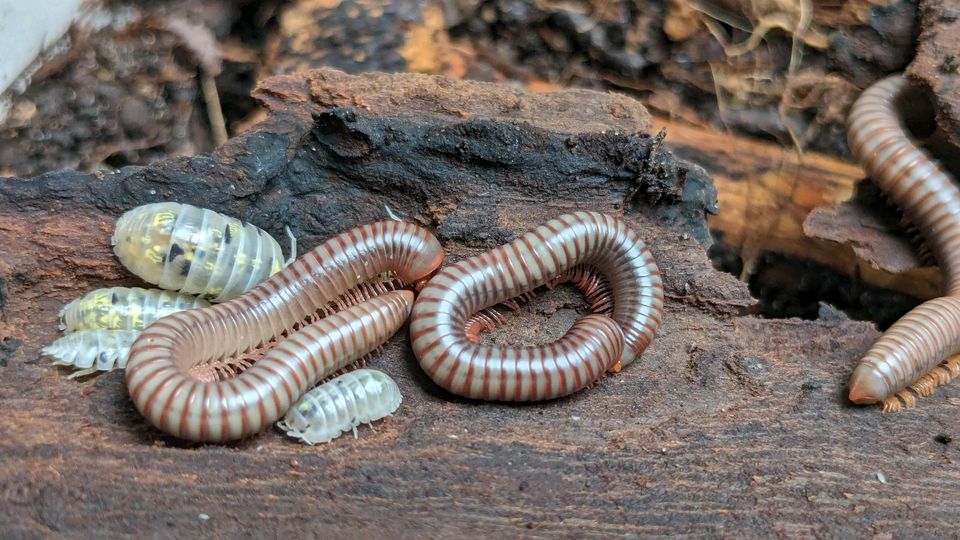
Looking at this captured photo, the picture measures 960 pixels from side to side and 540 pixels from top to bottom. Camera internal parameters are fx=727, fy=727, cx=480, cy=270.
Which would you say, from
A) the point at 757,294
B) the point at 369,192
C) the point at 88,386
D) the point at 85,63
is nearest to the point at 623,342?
the point at 369,192

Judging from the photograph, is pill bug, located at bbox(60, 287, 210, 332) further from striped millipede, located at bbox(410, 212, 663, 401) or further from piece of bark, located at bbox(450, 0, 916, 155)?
piece of bark, located at bbox(450, 0, 916, 155)

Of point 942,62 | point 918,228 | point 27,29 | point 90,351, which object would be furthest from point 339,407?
point 942,62

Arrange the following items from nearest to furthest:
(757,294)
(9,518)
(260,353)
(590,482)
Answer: (9,518) → (590,482) → (260,353) → (757,294)

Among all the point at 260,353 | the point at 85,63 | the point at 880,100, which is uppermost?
the point at 85,63

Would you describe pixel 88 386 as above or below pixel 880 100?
below

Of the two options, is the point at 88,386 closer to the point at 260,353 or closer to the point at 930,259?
the point at 260,353

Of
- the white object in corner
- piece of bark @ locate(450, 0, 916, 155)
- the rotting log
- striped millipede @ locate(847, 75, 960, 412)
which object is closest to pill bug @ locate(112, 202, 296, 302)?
the white object in corner

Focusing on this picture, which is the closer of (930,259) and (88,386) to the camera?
(88,386)
